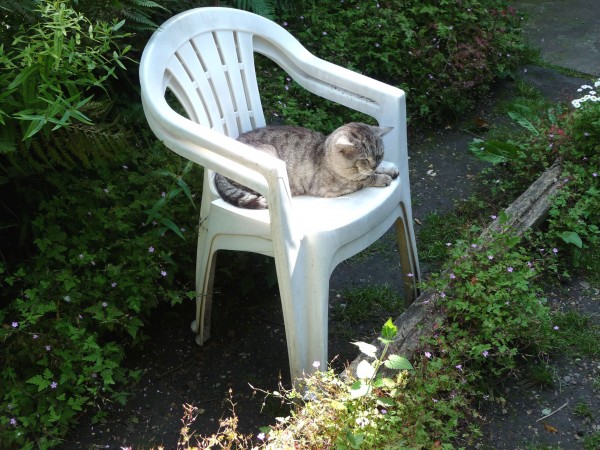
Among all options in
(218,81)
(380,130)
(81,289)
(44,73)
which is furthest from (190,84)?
(81,289)

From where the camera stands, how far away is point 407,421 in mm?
2457

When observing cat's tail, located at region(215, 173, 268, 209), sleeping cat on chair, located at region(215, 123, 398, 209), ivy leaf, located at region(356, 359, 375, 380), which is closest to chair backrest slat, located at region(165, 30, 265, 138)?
sleeping cat on chair, located at region(215, 123, 398, 209)

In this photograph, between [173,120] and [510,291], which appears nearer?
[173,120]

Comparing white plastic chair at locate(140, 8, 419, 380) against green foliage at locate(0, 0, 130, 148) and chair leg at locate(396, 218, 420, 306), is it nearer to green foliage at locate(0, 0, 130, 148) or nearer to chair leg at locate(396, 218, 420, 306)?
chair leg at locate(396, 218, 420, 306)

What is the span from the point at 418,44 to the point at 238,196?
2.65 m

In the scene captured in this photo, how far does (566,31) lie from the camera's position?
20.1 feet

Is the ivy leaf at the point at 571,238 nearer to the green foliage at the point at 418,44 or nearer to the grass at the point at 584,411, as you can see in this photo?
the grass at the point at 584,411

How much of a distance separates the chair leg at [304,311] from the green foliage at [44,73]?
36.4 inches

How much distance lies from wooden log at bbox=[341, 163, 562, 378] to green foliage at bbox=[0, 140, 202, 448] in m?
0.93

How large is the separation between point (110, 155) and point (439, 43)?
294 centimetres

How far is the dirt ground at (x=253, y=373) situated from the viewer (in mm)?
2793

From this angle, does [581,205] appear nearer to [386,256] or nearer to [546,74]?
[386,256]

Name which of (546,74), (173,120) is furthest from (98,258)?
(546,74)

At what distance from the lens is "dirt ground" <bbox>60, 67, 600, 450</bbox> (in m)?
2.79
